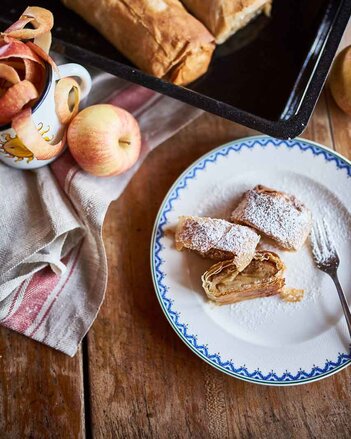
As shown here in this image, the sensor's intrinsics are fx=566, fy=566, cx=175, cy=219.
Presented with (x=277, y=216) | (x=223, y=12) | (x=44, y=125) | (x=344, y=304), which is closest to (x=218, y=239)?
(x=277, y=216)

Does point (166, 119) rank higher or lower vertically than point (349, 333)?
higher

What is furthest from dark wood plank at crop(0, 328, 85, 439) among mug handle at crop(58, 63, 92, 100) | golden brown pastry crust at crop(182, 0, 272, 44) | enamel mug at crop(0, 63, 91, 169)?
golden brown pastry crust at crop(182, 0, 272, 44)

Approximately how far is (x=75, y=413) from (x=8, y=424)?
129 millimetres

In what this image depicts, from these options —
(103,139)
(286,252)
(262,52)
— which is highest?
(262,52)

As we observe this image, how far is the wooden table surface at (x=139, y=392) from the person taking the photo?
1.09 m

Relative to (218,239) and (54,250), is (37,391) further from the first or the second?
(218,239)

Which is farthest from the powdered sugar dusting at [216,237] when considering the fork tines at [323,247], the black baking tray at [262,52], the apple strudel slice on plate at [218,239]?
the black baking tray at [262,52]

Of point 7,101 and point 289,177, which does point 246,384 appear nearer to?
point 289,177

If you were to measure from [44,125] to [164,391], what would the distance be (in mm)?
573

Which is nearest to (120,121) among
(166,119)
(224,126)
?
(166,119)

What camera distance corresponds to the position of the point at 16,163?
118 cm

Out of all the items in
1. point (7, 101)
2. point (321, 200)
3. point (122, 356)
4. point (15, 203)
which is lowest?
point (122, 356)

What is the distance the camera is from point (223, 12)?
4.16ft

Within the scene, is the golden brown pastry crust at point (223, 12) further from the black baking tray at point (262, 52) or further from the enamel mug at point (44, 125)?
the enamel mug at point (44, 125)
